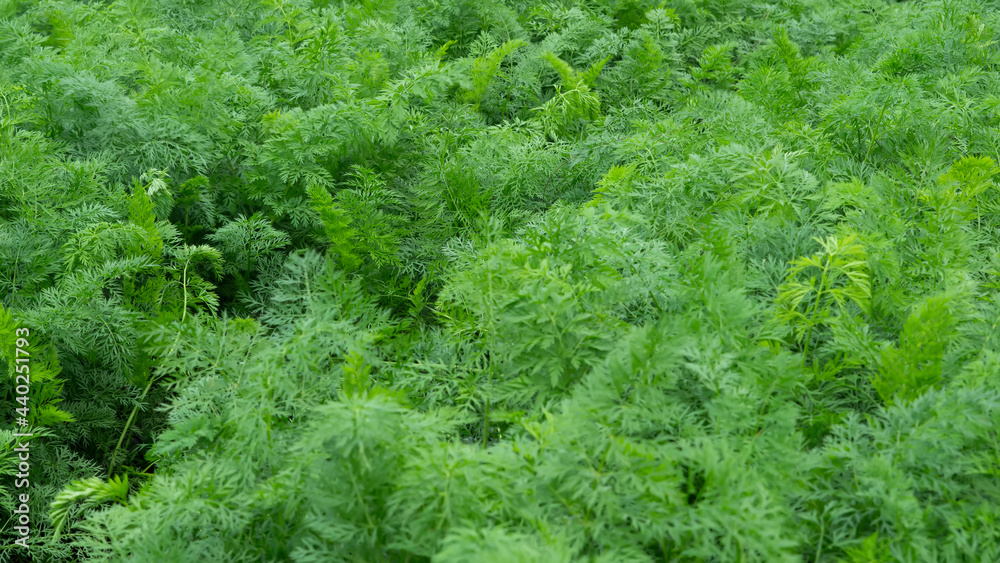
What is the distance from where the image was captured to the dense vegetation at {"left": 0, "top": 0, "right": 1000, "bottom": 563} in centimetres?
159

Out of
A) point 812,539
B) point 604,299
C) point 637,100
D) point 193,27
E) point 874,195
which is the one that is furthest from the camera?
point 193,27

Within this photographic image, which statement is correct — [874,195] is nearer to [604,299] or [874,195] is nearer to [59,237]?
[604,299]

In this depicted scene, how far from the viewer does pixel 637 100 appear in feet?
11.9

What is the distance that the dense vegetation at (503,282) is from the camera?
1.59m

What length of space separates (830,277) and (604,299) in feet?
2.08

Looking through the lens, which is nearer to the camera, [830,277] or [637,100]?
[830,277]

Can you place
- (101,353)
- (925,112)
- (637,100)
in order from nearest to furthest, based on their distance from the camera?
(101,353), (925,112), (637,100)

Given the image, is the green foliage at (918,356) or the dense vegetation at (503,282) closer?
the dense vegetation at (503,282)

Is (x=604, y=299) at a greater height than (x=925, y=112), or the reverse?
(x=925, y=112)

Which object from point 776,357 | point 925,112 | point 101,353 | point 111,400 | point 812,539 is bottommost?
point 111,400

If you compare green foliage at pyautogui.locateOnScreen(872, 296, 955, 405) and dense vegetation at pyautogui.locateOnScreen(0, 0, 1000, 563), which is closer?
dense vegetation at pyautogui.locateOnScreen(0, 0, 1000, 563)

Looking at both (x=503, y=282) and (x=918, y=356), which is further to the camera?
(x=503, y=282)

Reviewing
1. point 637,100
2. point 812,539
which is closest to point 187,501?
point 812,539

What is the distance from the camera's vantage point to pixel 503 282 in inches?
82.4
